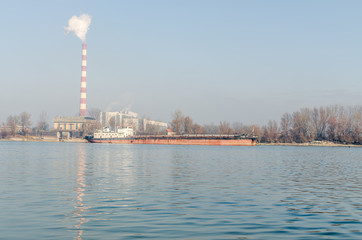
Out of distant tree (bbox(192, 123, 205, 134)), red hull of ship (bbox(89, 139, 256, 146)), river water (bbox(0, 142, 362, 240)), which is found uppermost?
distant tree (bbox(192, 123, 205, 134))

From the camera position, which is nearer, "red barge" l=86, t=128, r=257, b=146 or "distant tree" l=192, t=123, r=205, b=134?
"red barge" l=86, t=128, r=257, b=146

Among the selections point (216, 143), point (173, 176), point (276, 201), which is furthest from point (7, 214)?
point (216, 143)

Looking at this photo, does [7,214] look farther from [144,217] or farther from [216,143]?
[216,143]

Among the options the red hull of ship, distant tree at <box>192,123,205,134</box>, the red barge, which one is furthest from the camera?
distant tree at <box>192,123,205,134</box>

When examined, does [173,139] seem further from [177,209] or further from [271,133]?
[177,209]

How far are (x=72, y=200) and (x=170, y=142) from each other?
122626mm

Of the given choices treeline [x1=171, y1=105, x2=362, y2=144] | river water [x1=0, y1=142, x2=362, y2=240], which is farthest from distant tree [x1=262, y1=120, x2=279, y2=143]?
river water [x1=0, y1=142, x2=362, y2=240]

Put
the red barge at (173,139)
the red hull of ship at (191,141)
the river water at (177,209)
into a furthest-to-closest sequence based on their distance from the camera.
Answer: the red barge at (173,139) → the red hull of ship at (191,141) → the river water at (177,209)

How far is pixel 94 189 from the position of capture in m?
21.5

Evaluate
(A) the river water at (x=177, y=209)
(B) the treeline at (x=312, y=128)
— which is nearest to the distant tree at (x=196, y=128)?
(B) the treeline at (x=312, y=128)

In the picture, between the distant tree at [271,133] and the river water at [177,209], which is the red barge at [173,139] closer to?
the distant tree at [271,133]

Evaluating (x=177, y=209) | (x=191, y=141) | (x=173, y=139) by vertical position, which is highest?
(x=173, y=139)

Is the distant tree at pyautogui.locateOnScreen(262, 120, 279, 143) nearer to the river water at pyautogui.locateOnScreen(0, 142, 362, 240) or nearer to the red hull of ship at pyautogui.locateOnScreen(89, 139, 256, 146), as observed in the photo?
the red hull of ship at pyautogui.locateOnScreen(89, 139, 256, 146)

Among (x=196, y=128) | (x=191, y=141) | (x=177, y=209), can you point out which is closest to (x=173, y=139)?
(x=191, y=141)
